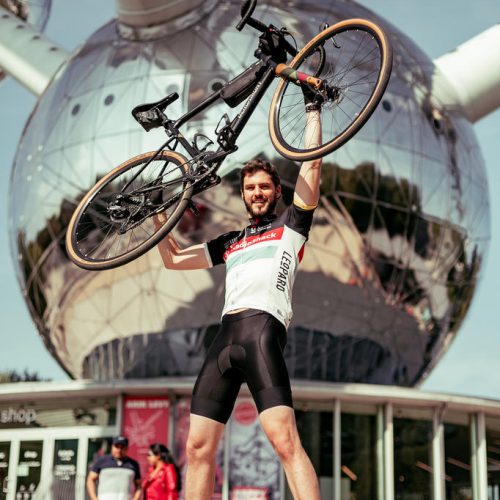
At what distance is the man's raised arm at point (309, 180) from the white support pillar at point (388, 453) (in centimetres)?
1301

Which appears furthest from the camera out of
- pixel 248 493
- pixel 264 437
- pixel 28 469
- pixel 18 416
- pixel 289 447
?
pixel 18 416

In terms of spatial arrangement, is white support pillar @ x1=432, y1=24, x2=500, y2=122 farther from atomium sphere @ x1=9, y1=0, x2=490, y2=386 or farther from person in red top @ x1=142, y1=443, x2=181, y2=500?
person in red top @ x1=142, y1=443, x2=181, y2=500

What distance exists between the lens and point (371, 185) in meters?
16.5

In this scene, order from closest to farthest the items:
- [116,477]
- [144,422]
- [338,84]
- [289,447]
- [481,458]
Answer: [289,447] < [338,84] < [116,477] < [144,422] < [481,458]

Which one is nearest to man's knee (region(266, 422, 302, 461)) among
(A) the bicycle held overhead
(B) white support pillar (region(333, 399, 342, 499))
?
(A) the bicycle held overhead

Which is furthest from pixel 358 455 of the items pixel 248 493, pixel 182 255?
pixel 182 255

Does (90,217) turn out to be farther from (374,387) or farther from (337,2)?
(337,2)

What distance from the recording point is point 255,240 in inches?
196

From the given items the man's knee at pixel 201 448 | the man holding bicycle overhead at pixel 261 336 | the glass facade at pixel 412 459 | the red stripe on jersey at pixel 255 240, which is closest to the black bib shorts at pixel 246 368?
the man holding bicycle overhead at pixel 261 336

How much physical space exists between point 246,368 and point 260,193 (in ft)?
2.99

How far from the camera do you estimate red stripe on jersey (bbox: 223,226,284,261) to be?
4.91 metres

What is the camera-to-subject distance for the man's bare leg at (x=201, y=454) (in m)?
4.63

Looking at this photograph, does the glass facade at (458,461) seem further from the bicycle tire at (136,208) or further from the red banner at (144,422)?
the bicycle tire at (136,208)

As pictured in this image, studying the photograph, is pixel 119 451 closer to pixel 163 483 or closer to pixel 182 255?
pixel 163 483
